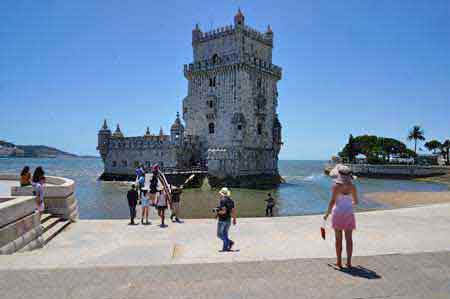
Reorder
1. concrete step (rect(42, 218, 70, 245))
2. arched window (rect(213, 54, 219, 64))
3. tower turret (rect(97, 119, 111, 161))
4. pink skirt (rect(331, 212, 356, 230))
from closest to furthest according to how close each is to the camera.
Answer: pink skirt (rect(331, 212, 356, 230)) → concrete step (rect(42, 218, 70, 245)) → arched window (rect(213, 54, 219, 64)) → tower turret (rect(97, 119, 111, 161))

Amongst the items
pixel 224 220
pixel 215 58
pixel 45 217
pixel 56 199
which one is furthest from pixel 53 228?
pixel 215 58

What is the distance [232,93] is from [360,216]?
37056 millimetres

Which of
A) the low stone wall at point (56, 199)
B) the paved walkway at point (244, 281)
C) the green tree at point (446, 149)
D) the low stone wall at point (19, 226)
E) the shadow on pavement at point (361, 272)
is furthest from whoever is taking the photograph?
the green tree at point (446, 149)

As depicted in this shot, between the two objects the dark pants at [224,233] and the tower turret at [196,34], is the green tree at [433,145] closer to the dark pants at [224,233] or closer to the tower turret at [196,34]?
the tower turret at [196,34]

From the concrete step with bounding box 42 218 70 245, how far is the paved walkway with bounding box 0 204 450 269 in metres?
0.20

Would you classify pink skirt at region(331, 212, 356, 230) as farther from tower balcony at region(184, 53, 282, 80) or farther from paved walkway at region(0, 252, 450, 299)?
tower balcony at region(184, 53, 282, 80)

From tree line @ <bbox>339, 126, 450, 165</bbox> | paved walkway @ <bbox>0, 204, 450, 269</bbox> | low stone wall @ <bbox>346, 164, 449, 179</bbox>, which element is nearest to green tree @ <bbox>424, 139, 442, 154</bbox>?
tree line @ <bbox>339, 126, 450, 165</bbox>

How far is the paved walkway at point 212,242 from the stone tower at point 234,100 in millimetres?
35994

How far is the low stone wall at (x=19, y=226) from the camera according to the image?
8352 millimetres

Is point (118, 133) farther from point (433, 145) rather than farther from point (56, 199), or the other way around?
point (433, 145)

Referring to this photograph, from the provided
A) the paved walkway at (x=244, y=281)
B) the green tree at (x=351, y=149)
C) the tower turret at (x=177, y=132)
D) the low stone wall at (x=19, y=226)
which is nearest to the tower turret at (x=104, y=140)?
the tower turret at (x=177, y=132)

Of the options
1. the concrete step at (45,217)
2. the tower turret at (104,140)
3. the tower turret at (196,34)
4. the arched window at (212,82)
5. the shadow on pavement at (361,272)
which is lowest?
the shadow on pavement at (361,272)

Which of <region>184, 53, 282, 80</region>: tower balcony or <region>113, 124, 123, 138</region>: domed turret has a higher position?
<region>184, 53, 282, 80</region>: tower balcony

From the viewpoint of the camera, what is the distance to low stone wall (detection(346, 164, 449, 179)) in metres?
74.2
